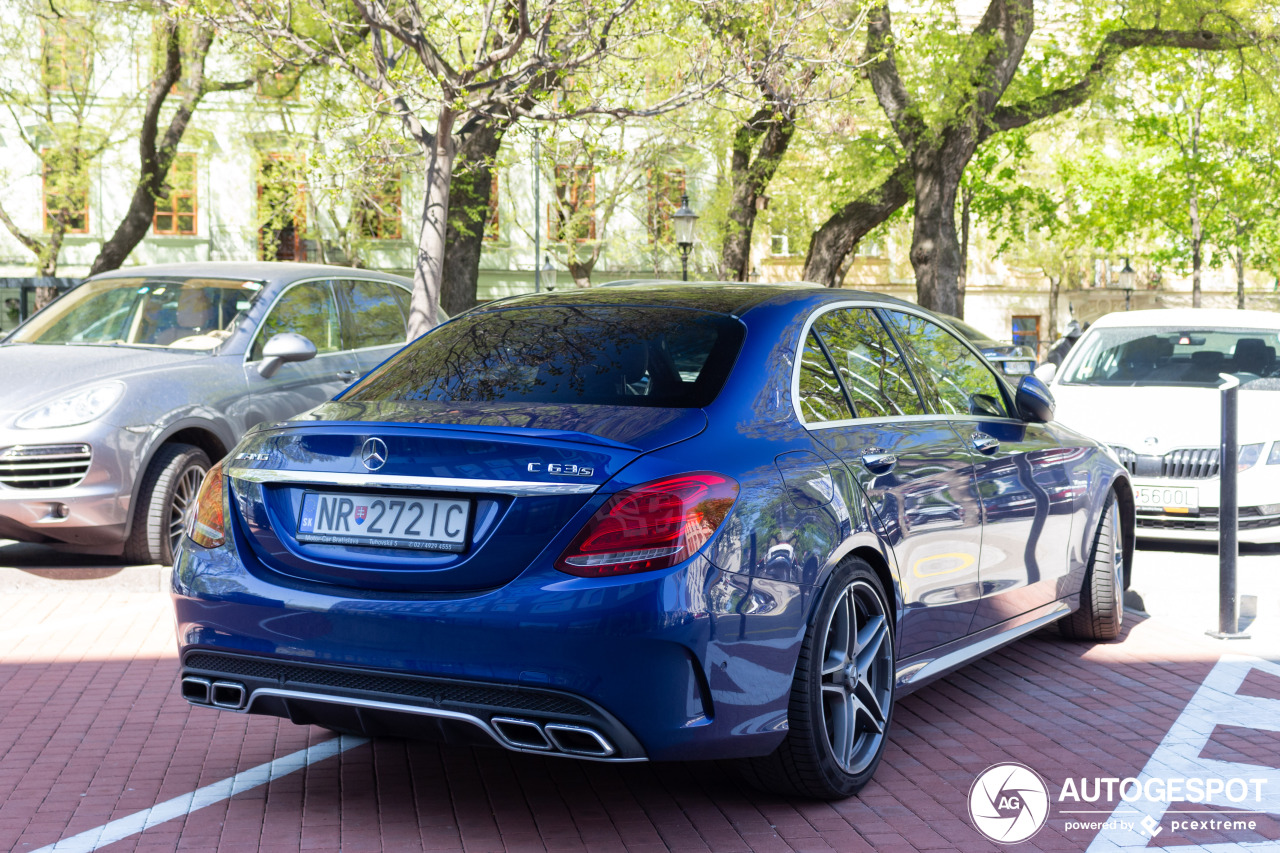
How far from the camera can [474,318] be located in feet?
16.0

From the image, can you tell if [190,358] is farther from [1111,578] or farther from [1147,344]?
[1147,344]

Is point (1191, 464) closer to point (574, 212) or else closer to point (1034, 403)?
point (1034, 403)

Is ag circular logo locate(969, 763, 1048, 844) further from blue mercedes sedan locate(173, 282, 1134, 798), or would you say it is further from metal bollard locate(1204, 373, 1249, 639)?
metal bollard locate(1204, 373, 1249, 639)

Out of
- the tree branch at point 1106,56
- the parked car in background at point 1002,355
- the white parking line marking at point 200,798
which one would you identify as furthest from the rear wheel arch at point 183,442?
the tree branch at point 1106,56

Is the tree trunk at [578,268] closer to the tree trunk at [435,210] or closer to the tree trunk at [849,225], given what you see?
the tree trunk at [849,225]

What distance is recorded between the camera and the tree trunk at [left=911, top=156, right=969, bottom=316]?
19.9 meters

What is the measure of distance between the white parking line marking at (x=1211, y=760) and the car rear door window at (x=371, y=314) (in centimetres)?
620

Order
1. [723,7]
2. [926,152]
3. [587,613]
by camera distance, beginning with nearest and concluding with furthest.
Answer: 1. [587,613]
2. [723,7]
3. [926,152]

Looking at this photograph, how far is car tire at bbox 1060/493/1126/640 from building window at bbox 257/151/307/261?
2996cm

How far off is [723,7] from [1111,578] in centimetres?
1158

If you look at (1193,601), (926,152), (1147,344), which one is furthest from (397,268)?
(1193,601)

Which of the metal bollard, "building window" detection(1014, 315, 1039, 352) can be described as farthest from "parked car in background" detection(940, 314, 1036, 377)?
"building window" detection(1014, 315, 1039, 352)

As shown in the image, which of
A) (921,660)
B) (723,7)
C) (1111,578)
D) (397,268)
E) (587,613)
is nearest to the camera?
(587,613)

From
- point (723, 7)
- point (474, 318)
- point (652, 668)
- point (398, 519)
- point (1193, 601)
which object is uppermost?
point (723, 7)
